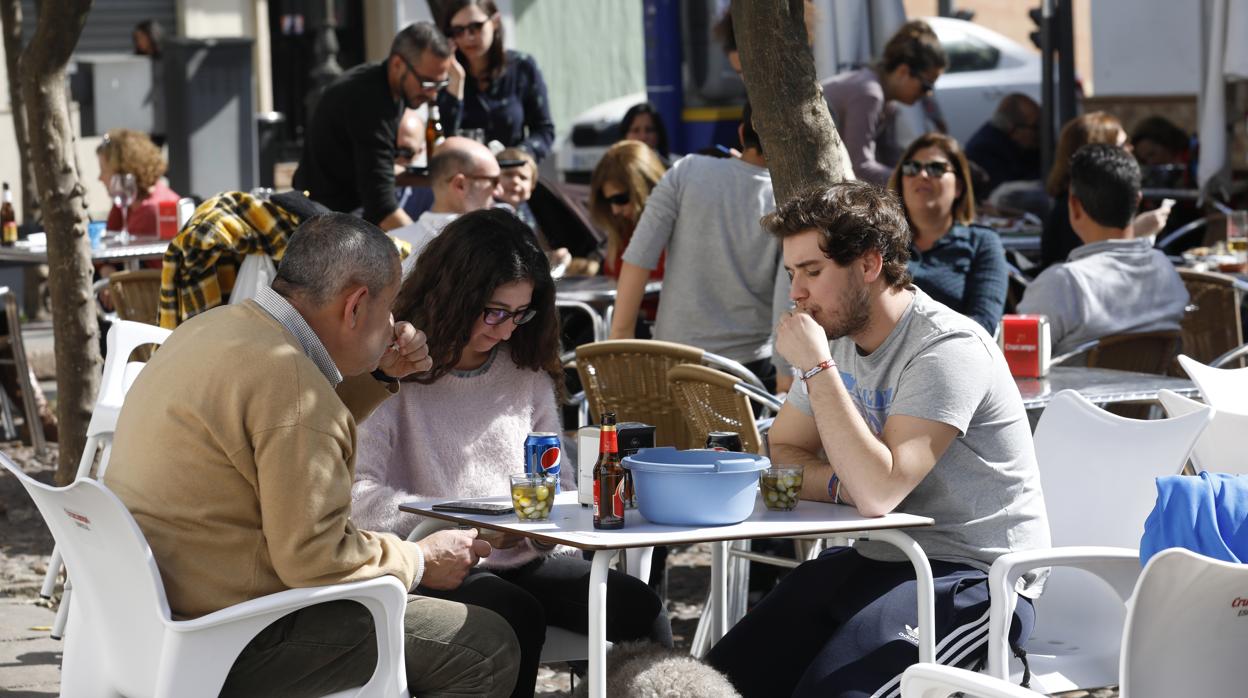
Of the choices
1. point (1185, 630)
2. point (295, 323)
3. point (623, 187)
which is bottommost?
point (1185, 630)

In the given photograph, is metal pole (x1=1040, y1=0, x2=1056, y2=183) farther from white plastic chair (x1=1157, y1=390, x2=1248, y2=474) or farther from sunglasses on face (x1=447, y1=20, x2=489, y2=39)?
white plastic chair (x1=1157, y1=390, x2=1248, y2=474)

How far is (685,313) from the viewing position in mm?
5977

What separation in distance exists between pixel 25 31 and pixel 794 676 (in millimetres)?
16327

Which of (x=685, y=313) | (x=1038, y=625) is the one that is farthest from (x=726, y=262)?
(x=1038, y=625)

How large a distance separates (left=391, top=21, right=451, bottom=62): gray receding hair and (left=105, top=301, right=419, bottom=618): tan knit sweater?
4084mm

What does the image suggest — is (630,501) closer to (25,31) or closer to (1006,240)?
(1006,240)

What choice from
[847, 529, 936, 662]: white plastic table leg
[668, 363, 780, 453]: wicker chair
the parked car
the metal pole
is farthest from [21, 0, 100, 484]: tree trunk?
the parked car

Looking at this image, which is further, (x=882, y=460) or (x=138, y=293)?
(x=138, y=293)

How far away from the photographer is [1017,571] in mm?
3273

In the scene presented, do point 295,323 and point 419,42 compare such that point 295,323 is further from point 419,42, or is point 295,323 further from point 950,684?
point 419,42

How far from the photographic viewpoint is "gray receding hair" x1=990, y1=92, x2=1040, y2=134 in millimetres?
11070

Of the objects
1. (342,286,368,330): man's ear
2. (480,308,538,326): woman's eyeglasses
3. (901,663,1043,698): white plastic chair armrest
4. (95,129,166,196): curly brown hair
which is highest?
(95,129,166,196): curly brown hair

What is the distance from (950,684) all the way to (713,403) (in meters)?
2.33

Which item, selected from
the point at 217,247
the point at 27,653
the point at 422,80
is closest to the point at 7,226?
the point at 422,80
